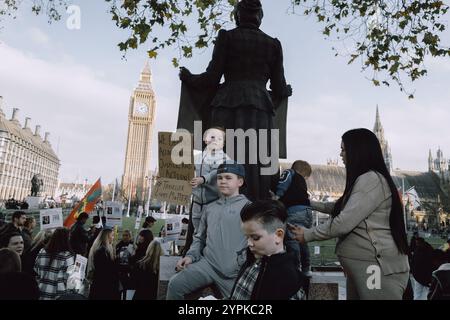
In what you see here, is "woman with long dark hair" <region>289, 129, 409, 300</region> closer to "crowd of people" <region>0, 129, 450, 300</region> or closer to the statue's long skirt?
"crowd of people" <region>0, 129, 450, 300</region>

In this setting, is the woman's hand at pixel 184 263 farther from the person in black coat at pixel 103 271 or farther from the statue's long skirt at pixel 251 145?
the person in black coat at pixel 103 271

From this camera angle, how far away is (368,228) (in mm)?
2438

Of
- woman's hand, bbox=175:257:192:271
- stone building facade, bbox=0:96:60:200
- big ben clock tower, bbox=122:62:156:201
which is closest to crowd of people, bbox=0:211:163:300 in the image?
woman's hand, bbox=175:257:192:271

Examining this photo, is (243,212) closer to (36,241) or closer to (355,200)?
(355,200)

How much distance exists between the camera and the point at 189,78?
13.2 feet

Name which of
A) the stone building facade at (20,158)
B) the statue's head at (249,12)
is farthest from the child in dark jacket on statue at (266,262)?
the stone building facade at (20,158)

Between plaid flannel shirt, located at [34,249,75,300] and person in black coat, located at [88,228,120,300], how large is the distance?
945mm

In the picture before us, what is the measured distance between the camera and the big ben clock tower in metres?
108

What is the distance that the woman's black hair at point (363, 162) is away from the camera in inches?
98.1

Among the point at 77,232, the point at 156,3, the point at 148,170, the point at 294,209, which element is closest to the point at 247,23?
the point at 294,209

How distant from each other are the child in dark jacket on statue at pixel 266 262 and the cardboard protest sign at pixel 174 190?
205 centimetres

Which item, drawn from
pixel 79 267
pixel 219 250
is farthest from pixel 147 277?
pixel 219 250

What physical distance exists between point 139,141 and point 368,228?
11343 centimetres
